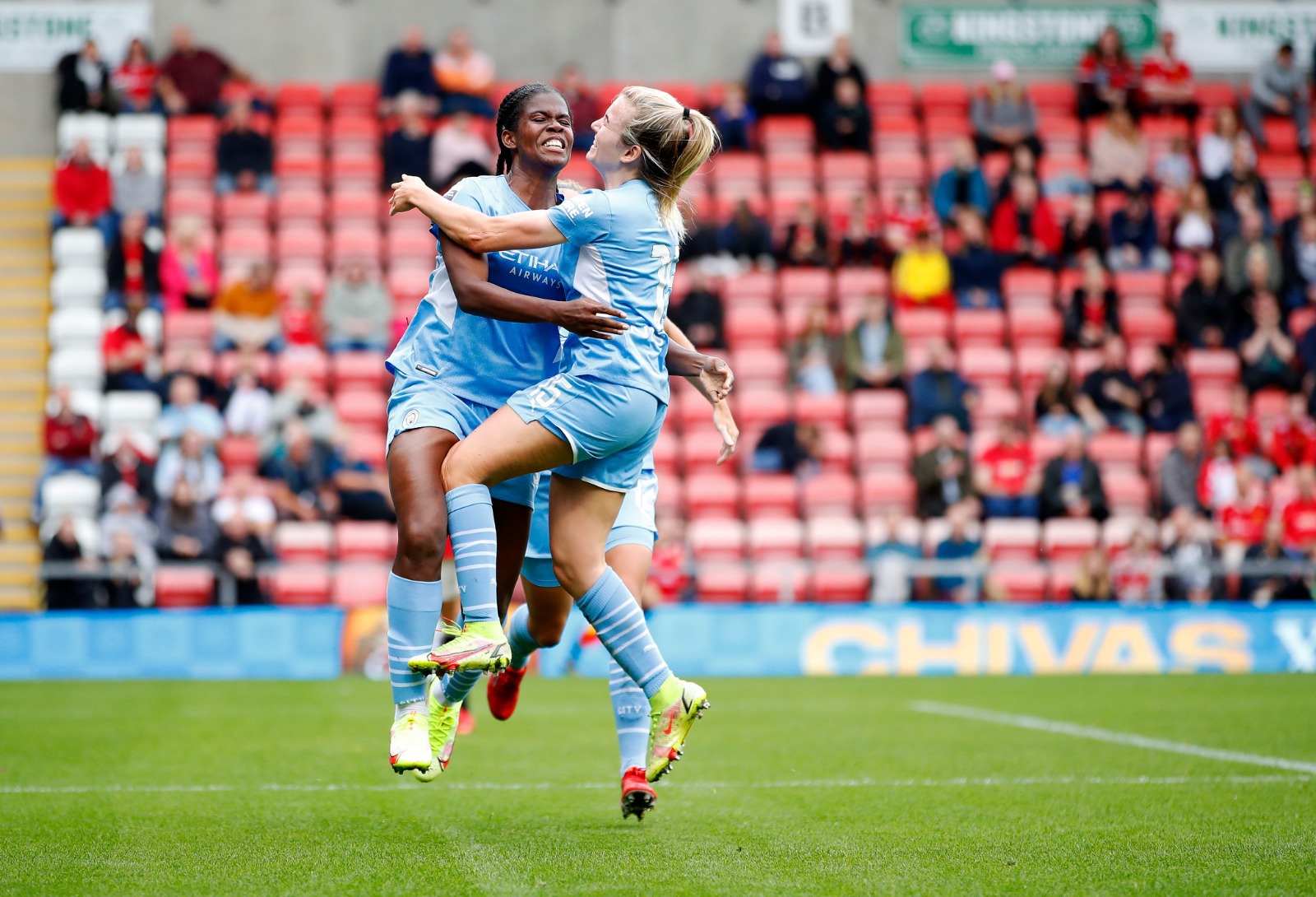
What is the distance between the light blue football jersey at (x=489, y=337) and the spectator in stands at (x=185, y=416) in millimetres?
9799

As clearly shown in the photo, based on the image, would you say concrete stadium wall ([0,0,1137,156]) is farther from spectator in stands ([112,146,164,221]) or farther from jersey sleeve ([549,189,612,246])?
jersey sleeve ([549,189,612,246])

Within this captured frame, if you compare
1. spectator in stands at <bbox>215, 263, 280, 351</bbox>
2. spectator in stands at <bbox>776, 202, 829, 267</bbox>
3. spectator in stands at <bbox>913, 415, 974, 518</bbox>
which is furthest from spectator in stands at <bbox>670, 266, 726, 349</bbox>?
spectator in stands at <bbox>215, 263, 280, 351</bbox>

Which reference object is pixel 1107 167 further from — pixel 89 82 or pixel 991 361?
pixel 89 82

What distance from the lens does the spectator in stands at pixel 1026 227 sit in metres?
17.5

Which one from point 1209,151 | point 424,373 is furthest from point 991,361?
point 424,373

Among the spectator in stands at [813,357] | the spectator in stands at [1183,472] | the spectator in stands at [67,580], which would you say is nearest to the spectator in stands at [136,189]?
the spectator in stands at [67,580]

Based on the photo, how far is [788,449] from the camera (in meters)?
15.5

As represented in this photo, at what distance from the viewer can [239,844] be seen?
16.0 feet

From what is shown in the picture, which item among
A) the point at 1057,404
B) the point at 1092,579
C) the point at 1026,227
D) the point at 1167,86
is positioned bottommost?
the point at 1092,579

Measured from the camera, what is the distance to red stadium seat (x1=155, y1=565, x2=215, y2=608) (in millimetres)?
14156

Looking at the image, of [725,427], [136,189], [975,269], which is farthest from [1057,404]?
[725,427]

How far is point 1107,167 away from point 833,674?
803 centimetres

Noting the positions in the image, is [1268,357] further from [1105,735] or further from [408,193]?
[408,193]

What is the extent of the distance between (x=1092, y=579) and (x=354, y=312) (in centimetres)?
757
